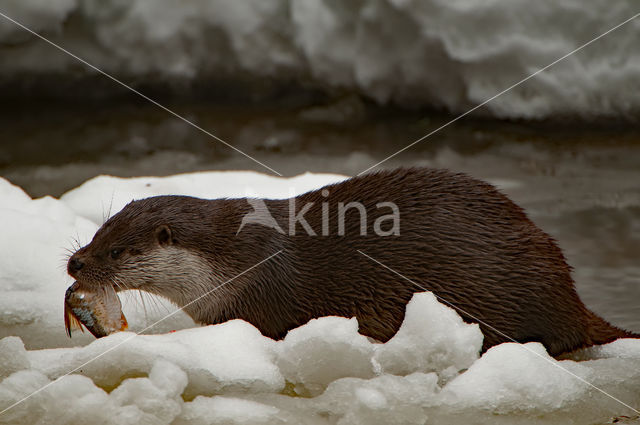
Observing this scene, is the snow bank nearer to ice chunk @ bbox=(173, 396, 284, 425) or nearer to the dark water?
the dark water

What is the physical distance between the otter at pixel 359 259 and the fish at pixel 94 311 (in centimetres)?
4

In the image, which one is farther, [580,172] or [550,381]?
[580,172]

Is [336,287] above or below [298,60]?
below

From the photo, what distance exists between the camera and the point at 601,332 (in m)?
2.65

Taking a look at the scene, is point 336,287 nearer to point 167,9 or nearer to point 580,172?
point 580,172

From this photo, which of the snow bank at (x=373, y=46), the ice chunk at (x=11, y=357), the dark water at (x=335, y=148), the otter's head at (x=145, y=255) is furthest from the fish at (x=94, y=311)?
the snow bank at (x=373, y=46)

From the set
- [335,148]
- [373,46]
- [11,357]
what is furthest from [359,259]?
[373,46]

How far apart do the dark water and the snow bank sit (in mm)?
173

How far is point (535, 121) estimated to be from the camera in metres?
5.27

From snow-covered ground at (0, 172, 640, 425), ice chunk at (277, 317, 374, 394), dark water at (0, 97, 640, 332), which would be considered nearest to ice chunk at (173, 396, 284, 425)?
snow-covered ground at (0, 172, 640, 425)

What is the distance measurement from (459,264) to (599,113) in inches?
111

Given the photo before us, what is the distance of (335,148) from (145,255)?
2.42 meters

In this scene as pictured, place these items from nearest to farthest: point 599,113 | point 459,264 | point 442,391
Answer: point 442,391 → point 459,264 → point 599,113

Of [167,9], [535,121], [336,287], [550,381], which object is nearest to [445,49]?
[535,121]
